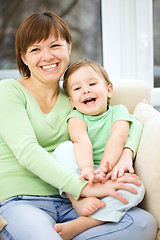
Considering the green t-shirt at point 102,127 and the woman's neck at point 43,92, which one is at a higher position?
the woman's neck at point 43,92

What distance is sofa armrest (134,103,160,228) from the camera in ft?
4.20

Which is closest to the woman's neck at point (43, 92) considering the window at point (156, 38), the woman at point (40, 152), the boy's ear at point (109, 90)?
the woman at point (40, 152)

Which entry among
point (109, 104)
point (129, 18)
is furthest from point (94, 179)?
point (129, 18)

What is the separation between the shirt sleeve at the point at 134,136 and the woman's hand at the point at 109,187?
164 mm

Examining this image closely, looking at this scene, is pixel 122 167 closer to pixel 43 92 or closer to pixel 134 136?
pixel 134 136

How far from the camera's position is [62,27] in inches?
59.9

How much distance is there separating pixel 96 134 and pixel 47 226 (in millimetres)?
492

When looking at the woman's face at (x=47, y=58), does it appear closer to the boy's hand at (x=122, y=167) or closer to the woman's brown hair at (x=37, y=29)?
the woman's brown hair at (x=37, y=29)

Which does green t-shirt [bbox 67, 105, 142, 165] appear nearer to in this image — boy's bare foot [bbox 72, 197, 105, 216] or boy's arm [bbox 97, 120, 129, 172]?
boy's arm [bbox 97, 120, 129, 172]

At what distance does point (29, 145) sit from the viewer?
51.0 inches

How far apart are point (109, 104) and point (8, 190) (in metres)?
0.72

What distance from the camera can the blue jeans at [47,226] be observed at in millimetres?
1146

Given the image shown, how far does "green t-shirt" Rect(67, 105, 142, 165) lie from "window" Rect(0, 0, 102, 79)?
110 cm

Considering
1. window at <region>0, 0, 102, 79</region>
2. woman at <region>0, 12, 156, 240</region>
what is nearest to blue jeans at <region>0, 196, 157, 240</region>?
woman at <region>0, 12, 156, 240</region>
